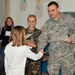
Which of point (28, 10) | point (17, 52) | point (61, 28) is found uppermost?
point (28, 10)

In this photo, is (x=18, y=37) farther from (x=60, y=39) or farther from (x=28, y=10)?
(x=28, y=10)

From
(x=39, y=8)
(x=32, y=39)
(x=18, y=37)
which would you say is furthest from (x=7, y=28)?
(x=18, y=37)

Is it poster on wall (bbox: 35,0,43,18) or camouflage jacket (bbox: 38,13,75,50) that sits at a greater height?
poster on wall (bbox: 35,0,43,18)

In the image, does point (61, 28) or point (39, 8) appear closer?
point (61, 28)

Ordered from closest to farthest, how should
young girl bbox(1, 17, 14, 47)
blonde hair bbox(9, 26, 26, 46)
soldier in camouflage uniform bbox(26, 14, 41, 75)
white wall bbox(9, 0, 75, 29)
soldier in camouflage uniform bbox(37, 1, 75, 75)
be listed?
blonde hair bbox(9, 26, 26, 46) < soldier in camouflage uniform bbox(37, 1, 75, 75) < soldier in camouflage uniform bbox(26, 14, 41, 75) < white wall bbox(9, 0, 75, 29) < young girl bbox(1, 17, 14, 47)

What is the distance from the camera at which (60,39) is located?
279 centimetres

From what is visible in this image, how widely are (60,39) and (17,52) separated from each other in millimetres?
639

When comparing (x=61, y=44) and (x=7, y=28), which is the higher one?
(x=7, y=28)

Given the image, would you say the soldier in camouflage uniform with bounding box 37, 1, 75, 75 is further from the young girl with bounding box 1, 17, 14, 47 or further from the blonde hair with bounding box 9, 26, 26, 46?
the young girl with bounding box 1, 17, 14, 47

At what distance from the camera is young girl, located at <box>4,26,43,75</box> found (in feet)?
8.64

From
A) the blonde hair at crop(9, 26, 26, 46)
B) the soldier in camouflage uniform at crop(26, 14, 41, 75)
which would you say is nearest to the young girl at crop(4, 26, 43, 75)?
the blonde hair at crop(9, 26, 26, 46)

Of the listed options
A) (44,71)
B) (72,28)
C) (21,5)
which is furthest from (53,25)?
(21,5)

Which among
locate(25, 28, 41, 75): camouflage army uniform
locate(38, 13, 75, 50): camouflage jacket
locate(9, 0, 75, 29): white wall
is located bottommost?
locate(25, 28, 41, 75): camouflage army uniform

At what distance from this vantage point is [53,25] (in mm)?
2875
